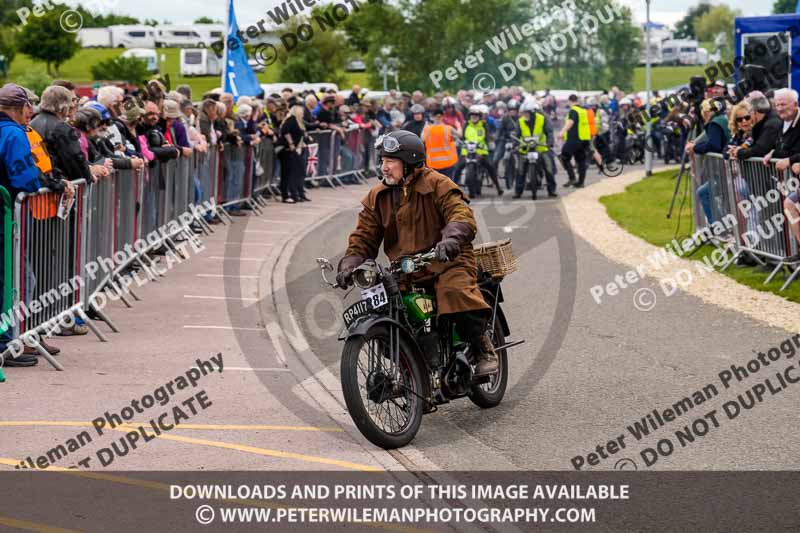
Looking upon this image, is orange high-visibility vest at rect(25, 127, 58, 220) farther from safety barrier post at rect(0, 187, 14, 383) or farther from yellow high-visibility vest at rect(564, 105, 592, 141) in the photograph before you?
yellow high-visibility vest at rect(564, 105, 592, 141)

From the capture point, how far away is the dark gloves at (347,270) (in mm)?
7719

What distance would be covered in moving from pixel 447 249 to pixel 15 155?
3.89 m

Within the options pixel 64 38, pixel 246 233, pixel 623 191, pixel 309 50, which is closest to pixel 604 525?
pixel 246 233

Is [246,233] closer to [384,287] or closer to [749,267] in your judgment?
[749,267]

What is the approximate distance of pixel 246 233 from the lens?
19703 millimetres

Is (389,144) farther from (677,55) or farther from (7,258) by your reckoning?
(677,55)

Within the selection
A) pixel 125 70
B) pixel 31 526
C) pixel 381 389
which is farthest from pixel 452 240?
pixel 125 70

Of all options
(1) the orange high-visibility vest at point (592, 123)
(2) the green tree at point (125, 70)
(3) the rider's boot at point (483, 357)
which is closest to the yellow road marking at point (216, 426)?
(3) the rider's boot at point (483, 357)

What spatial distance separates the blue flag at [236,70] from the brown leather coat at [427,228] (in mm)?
19032

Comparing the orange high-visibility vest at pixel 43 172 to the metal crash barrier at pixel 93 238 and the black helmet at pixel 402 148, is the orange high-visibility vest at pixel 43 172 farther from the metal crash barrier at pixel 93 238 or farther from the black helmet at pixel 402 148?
the black helmet at pixel 402 148

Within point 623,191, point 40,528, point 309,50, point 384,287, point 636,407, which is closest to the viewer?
point 40,528

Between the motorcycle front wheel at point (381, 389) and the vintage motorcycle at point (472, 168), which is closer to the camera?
the motorcycle front wheel at point (381, 389)

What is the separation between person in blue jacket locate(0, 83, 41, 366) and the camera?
31.8ft

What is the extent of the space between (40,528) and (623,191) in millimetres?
24226
